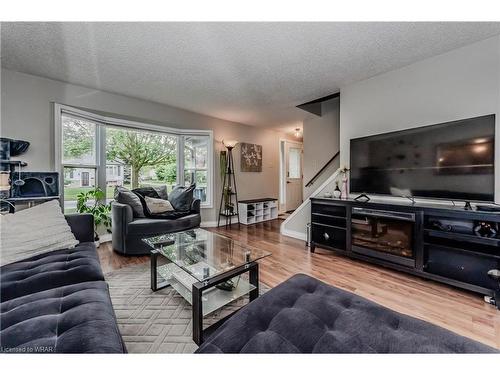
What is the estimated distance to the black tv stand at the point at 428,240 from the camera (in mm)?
1783

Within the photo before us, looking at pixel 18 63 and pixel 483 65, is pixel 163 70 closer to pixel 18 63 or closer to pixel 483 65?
pixel 18 63

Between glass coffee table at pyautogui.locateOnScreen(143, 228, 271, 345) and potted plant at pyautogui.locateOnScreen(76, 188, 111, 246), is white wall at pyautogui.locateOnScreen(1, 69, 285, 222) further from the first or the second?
glass coffee table at pyautogui.locateOnScreen(143, 228, 271, 345)

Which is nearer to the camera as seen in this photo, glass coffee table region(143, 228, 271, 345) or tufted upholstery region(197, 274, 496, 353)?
tufted upholstery region(197, 274, 496, 353)

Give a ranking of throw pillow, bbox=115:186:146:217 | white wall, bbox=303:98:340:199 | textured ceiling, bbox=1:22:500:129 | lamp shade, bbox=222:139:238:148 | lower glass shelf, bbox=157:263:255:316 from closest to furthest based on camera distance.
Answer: lower glass shelf, bbox=157:263:255:316, textured ceiling, bbox=1:22:500:129, throw pillow, bbox=115:186:146:217, white wall, bbox=303:98:340:199, lamp shade, bbox=222:139:238:148

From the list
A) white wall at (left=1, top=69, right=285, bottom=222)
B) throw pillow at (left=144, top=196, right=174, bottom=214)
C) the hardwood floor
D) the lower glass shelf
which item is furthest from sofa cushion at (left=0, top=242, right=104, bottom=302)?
white wall at (left=1, top=69, right=285, bottom=222)

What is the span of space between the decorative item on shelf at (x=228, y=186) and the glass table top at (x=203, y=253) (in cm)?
217

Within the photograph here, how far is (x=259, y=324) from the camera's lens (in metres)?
0.93

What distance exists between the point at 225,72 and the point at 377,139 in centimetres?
199

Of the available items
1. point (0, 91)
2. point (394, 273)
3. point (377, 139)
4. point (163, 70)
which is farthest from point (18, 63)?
point (394, 273)

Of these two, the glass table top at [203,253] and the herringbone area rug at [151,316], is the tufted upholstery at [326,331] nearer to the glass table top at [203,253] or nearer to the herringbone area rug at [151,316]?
the glass table top at [203,253]

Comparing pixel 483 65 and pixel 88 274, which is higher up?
pixel 483 65

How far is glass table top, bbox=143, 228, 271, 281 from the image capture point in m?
1.59

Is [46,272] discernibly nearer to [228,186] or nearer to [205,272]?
[205,272]

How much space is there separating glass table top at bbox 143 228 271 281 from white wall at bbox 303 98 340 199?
257 centimetres
